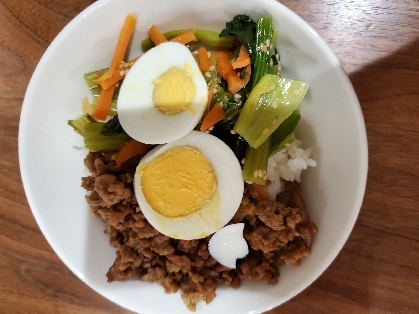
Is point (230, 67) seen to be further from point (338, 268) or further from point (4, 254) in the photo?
point (4, 254)

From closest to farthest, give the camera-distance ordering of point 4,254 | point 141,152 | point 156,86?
point 156,86 < point 141,152 < point 4,254

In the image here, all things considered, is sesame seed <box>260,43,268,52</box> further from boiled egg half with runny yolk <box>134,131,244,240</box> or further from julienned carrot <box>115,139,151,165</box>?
julienned carrot <box>115,139,151,165</box>

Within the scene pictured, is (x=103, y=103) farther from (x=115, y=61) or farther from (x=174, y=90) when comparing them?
(x=174, y=90)

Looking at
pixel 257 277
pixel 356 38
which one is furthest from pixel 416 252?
pixel 356 38

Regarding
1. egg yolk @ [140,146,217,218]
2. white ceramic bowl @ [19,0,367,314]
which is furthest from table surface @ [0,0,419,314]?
egg yolk @ [140,146,217,218]

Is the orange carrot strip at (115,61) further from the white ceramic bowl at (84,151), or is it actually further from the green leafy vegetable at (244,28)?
the green leafy vegetable at (244,28)

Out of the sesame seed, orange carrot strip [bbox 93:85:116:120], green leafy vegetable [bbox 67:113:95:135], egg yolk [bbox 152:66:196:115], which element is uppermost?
the sesame seed

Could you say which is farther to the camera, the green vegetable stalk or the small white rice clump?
the small white rice clump

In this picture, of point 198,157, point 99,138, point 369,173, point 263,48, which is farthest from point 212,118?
point 369,173
